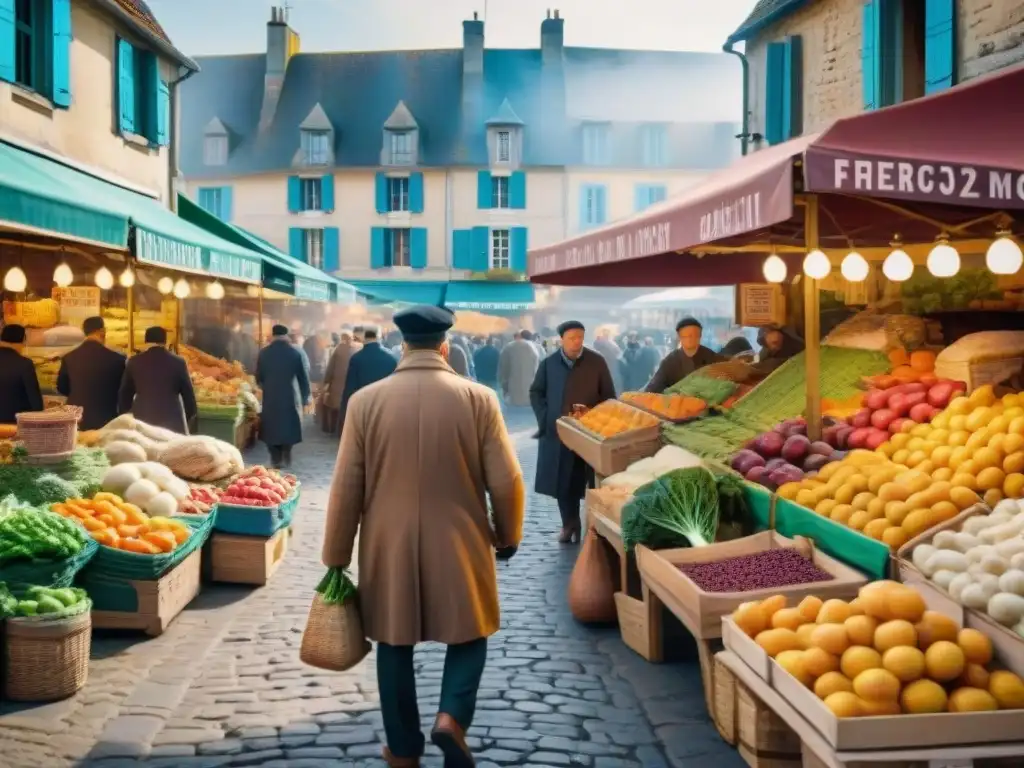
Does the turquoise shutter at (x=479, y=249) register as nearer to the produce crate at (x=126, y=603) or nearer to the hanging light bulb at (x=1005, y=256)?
the produce crate at (x=126, y=603)

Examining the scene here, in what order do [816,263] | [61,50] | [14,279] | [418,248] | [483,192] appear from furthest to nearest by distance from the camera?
[483,192] < [418,248] < [61,50] < [14,279] < [816,263]

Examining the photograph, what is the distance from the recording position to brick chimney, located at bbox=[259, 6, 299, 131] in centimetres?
4347

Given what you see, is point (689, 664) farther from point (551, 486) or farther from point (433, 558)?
point (551, 486)

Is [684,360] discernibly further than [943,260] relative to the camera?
Yes

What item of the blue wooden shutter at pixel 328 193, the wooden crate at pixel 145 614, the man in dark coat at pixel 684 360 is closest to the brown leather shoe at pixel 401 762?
the wooden crate at pixel 145 614

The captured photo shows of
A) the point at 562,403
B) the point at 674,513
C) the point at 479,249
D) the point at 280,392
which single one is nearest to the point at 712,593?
the point at 674,513

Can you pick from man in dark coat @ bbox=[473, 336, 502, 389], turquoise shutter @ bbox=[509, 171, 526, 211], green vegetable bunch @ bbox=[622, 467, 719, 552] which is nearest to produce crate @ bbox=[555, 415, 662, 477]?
green vegetable bunch @ bbox=[622, 467, 719, 552]

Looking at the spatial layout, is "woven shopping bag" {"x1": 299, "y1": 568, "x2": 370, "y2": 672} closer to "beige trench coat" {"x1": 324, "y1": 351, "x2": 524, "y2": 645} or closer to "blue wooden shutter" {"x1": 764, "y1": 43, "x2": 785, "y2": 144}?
"beige trench coat" {"x1": 324, "y1": 351, "x2": 524, "y2": 645}

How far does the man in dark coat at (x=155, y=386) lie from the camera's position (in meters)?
A: 10.8

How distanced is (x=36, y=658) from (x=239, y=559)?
2645 millimetres

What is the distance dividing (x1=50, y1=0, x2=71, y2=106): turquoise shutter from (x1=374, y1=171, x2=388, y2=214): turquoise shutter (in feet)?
88.1

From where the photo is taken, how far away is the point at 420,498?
4.49 m

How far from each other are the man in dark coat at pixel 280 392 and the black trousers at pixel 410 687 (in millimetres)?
10461

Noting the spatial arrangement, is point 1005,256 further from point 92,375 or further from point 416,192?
point 416,192
